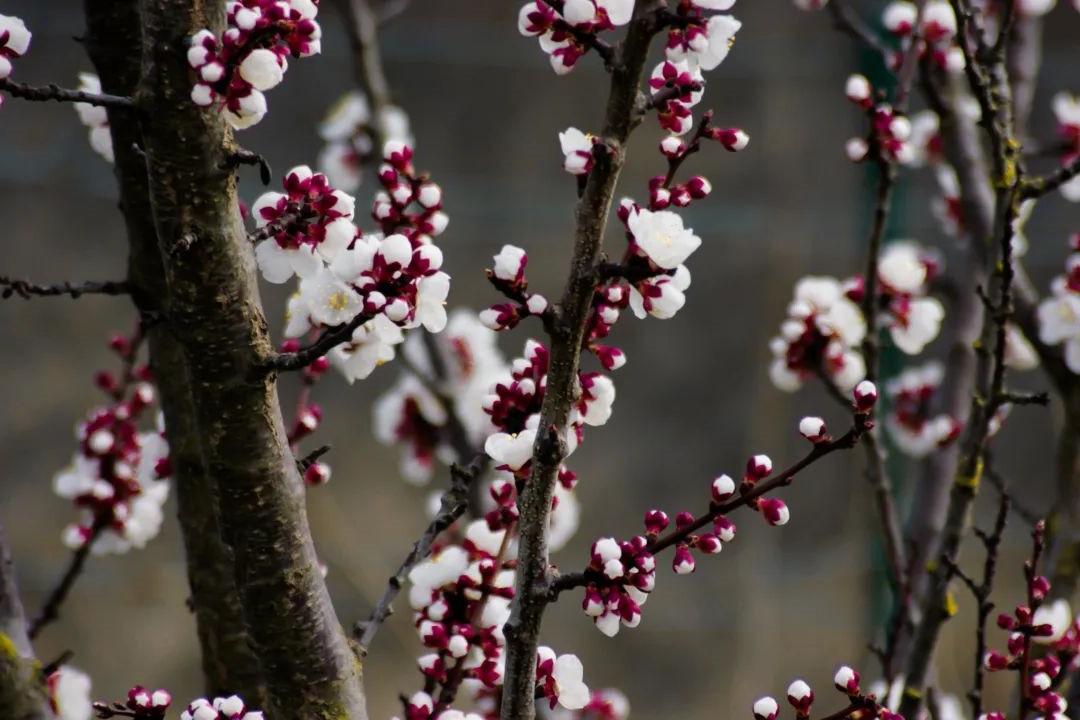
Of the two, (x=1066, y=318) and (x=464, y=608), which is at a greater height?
(x=1066, y=318)

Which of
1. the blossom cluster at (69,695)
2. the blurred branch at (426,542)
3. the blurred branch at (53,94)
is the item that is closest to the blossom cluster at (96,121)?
the blurred branch at (53,94)

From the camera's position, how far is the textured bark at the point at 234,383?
0.97 metres

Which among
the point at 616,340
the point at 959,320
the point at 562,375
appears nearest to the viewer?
the point at 562,375

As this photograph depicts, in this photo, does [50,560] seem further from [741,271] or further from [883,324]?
[883,324]

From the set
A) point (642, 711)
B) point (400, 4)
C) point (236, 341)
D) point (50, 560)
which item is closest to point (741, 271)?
point (642, 711)

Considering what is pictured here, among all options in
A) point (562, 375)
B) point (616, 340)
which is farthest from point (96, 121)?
point (616, 340)

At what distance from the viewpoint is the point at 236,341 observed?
39.3 inches

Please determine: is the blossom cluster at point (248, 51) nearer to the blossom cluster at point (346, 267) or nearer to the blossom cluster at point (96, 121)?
the blossom cluster at point (346, 267)

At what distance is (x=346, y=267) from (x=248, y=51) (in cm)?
18

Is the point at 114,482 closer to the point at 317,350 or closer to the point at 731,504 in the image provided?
the point at 317,350

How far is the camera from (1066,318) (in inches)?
64.9

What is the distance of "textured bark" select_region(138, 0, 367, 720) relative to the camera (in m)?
0.97

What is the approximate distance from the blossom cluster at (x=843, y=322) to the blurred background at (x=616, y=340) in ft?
5.16

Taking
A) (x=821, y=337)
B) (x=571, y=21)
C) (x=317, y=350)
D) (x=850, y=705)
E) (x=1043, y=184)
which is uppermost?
(x=821, y=337)
